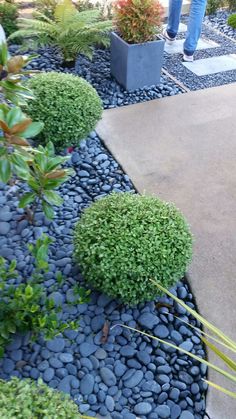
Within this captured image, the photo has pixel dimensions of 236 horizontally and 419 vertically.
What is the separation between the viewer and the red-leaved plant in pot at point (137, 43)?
12.0 feet

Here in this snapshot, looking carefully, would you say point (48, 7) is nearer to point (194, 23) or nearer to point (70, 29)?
point (70, 29)

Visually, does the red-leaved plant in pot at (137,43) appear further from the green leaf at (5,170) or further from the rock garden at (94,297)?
the green leaf at (5,170)

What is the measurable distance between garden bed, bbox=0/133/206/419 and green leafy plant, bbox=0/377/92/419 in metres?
A: 0.50

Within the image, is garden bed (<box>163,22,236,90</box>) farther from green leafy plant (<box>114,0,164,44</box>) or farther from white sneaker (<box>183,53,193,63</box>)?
green leafy plant (<box>114,0,164,44</box>)

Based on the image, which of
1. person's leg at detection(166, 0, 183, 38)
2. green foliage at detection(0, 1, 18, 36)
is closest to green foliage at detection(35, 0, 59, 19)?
green foliage at detection(0, 1, 18, 36)

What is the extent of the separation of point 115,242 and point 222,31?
4194 mm

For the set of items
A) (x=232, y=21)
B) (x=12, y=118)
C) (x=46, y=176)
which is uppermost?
(x=12, y=118)

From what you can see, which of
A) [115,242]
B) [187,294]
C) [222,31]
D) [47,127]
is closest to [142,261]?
[115,242]

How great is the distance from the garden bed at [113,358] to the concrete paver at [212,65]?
109 inches

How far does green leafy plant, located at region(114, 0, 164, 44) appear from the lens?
3.64 metres

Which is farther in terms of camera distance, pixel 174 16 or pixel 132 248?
pixel 174 16

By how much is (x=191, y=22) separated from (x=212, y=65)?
49cm

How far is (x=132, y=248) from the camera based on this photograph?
1.96 metres

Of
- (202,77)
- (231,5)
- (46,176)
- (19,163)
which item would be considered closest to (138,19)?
(202,77)
